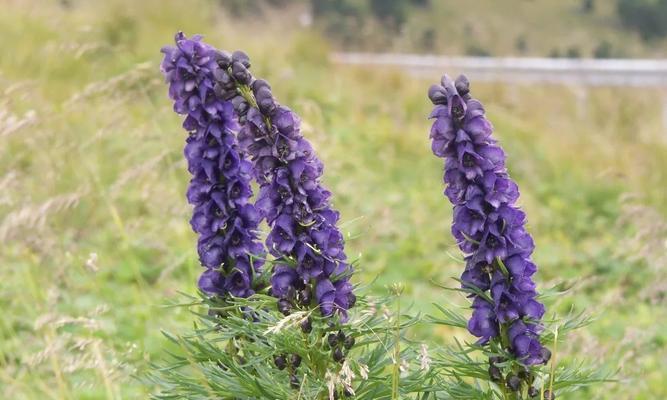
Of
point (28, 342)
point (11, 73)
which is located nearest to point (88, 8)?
point (11, 73)

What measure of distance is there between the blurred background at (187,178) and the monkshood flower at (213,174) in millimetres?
207

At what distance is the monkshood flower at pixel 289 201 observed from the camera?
6.97 feet

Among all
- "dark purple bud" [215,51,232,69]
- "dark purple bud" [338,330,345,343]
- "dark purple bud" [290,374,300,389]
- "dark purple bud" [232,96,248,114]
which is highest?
"dark purple bud" [215,51,232,69]

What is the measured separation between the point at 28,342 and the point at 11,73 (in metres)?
4.65

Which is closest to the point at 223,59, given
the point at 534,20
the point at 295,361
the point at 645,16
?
the point at 295,361

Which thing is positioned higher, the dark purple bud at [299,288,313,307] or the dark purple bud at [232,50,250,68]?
the dark purple bud at [232,50,250,68]

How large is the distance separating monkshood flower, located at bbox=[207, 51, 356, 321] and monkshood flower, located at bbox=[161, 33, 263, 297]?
121 mm

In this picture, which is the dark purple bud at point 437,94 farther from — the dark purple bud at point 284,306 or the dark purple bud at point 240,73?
the dark purple bud at point 284,306

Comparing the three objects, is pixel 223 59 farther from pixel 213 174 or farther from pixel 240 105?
pixel 213 174

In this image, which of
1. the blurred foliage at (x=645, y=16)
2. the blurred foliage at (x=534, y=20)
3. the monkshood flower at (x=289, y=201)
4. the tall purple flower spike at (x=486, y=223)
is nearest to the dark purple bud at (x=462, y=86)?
the tall purple flower spike at (x=486, y=223)

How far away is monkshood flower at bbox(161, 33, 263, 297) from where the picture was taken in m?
2.28

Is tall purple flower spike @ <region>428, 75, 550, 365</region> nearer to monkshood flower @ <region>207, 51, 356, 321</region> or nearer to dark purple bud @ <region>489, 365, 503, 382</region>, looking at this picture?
dark purple bud @ <region>489, 365, 503, 382</region>

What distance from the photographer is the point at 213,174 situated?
2.31m

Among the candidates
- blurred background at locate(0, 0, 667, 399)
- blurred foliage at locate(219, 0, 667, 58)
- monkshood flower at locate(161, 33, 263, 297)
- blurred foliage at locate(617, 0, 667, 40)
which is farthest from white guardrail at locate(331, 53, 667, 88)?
blurred foliage at locate(617, 0, 667, 40)
